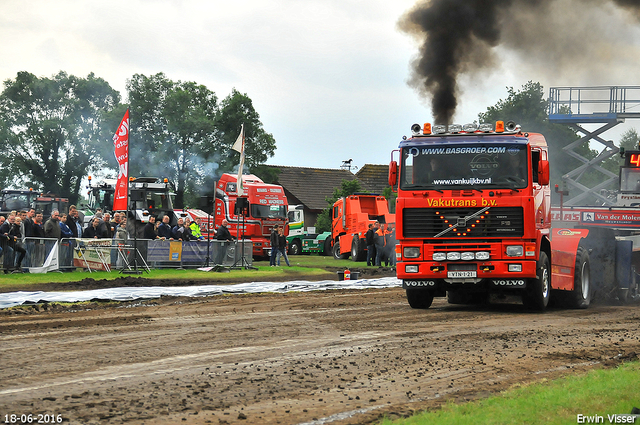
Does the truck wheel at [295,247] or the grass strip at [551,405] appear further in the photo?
the truck wheel at [295,247]

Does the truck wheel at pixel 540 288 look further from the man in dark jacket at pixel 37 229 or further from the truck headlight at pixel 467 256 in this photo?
the man in dark jacket at pixel 37 229

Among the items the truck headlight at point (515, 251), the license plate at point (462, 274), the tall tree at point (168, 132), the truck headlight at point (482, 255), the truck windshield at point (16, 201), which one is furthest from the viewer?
the tall tree at point (168, 132)

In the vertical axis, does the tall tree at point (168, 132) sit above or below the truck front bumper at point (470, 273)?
above

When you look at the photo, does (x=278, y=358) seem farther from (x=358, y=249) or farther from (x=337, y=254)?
(x=337, y=254)

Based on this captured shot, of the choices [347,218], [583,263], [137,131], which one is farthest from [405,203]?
[137,131]

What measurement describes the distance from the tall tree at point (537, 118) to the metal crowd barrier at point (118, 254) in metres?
29.6

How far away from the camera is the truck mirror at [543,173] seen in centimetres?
1456

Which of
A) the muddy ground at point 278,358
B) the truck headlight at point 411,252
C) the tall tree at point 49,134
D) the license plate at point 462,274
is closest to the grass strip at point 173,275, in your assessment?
the muddy ground at point 278,358

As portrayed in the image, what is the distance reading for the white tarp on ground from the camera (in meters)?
15.7

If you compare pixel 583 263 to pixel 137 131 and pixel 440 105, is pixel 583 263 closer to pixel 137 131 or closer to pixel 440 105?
pixel 440 105

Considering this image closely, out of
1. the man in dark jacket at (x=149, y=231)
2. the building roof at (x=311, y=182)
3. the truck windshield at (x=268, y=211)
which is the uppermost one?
the building roof at (x=311, y=182)

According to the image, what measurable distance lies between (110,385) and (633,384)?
17.0 ft

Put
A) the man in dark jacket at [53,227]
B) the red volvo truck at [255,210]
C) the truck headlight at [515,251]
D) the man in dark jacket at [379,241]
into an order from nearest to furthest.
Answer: the truck headlight at [515,251] → the man in dark jacket at [53,227] → the man in dark jacket at [379,241] → the red volvo truck at [255,210]

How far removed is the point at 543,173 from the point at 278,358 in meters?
7.69
